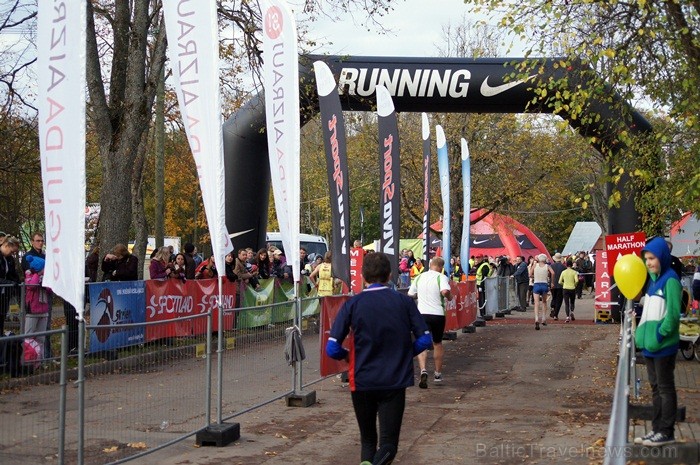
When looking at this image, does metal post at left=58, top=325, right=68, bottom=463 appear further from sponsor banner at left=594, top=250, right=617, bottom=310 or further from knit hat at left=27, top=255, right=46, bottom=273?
sponsor banner at left=594, top=250, right=617, bottom=310

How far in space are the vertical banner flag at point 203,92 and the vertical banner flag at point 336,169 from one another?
4.27m

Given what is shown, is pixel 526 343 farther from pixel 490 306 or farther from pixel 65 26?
pixel 65 26

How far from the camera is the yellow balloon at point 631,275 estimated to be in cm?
983

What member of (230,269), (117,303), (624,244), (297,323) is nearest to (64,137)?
(297,323)

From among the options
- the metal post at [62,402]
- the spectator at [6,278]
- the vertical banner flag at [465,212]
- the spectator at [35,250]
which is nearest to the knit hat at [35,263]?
the spectator at [35,250]

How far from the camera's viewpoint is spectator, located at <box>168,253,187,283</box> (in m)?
16.7

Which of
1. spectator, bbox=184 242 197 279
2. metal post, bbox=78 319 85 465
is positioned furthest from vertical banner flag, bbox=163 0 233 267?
spectator, bbox=184 242 197 279

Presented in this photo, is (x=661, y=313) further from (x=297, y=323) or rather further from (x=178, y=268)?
(x=178, y=268)

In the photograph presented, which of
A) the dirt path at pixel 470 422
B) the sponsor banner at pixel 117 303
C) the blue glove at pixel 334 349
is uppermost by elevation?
the sponsor banner at pixel 117 303

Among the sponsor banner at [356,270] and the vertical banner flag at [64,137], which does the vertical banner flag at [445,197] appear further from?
the vertical banner flag at [64,137]

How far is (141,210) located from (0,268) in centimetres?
1592

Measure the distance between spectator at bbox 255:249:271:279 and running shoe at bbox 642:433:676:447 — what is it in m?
13.2

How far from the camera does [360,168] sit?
43219 mm

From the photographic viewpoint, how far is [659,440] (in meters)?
8.45
